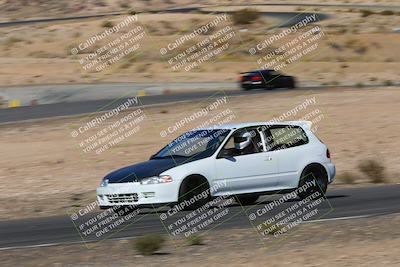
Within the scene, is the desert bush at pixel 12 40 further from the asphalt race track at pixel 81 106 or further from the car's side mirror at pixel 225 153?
the car's side mirror at pixel 225 153

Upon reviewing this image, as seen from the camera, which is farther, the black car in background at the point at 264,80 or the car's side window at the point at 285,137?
the black car in background at the point at 264,80

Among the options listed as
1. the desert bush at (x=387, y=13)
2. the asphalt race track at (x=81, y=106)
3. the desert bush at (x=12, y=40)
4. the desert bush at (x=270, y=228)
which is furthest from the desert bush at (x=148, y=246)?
the desert bush at (x=387, y=13)

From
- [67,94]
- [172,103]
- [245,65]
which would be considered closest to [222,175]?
[172,103]

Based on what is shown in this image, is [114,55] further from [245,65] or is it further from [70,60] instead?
[245,65]

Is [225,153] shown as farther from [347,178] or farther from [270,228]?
[347,178]

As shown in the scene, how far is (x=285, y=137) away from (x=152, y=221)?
3.30 metres

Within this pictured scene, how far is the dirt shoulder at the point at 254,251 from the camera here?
11086 mm

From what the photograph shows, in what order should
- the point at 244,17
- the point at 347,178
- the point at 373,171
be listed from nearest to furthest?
the point at 347,178 < the point at 373,171 < the point at 244,17

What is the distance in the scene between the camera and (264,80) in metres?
42.4

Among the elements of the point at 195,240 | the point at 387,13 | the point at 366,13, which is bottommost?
the point at 387,13

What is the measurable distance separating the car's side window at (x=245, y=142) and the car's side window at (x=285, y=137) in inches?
7.7

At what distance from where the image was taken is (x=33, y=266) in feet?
37.7

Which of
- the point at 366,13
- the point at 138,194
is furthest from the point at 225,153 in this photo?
the point at 366,13

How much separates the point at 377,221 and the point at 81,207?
6669mm
